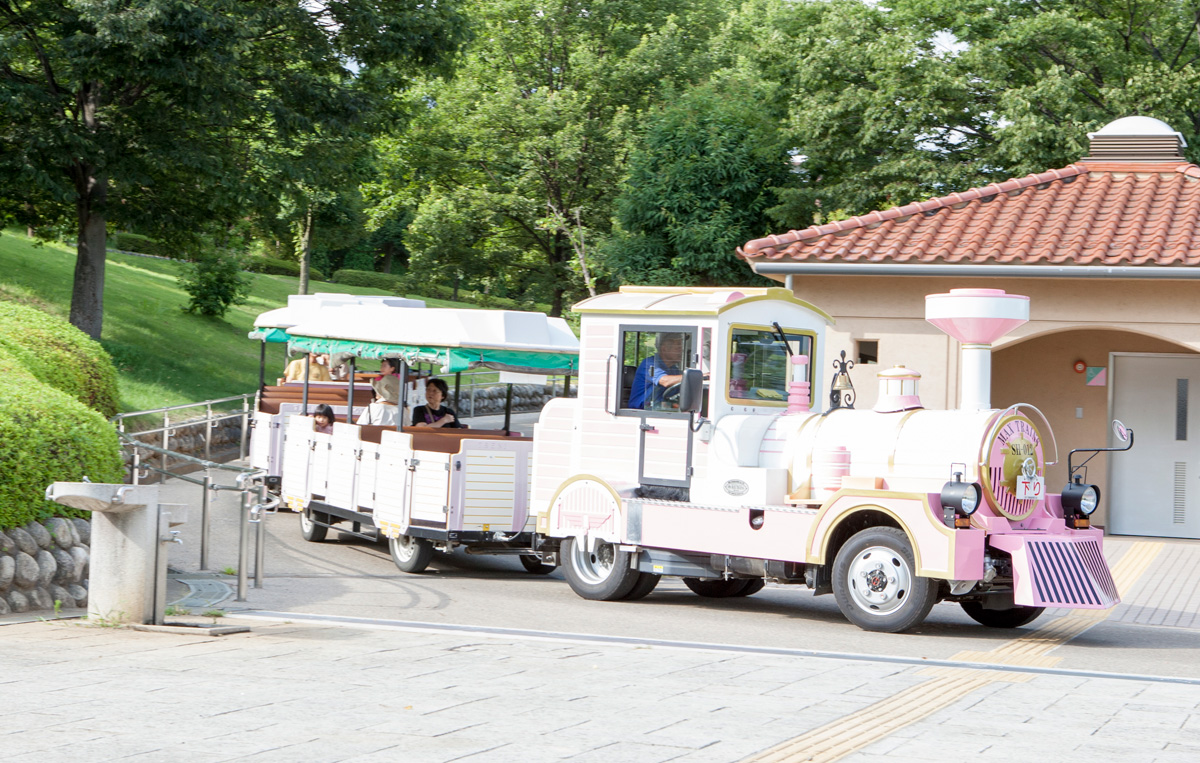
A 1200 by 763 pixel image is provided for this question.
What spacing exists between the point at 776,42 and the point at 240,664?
2746 cm

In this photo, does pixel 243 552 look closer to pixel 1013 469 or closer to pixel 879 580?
pixel 879 580

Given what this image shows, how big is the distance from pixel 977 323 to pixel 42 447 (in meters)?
7.47

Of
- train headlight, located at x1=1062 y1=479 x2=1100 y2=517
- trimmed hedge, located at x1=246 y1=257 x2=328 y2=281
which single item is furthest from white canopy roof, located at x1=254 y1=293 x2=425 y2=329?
trimmed hedge, located at x1=246 y1=257 x2=328 y2=281

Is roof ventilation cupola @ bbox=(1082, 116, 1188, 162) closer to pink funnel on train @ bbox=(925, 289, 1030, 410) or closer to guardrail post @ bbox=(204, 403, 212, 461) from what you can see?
pink funnel on train @ bbox=(925, 289, 1030, 410)

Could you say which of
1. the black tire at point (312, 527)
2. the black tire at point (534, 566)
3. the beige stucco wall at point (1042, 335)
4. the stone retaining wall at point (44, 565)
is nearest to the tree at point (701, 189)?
the beige stucco wall at point (1042, 335)

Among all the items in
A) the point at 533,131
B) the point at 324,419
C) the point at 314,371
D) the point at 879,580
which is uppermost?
the point at 533,131

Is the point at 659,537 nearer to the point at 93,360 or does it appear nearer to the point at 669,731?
the point at 669,731

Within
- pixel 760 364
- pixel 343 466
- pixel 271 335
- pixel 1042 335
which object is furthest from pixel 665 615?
pixel 271 335

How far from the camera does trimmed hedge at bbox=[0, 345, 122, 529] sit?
386 inches

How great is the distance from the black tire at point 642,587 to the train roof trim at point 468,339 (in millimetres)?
2812

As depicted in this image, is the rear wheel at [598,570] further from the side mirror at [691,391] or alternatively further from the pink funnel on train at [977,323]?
the pink funnel on train at [977,323]

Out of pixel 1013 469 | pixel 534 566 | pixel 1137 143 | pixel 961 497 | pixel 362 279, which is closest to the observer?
pixel 961 497

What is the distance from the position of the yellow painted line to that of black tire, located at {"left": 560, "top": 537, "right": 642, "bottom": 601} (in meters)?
3.35

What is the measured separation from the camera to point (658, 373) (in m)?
11.9
